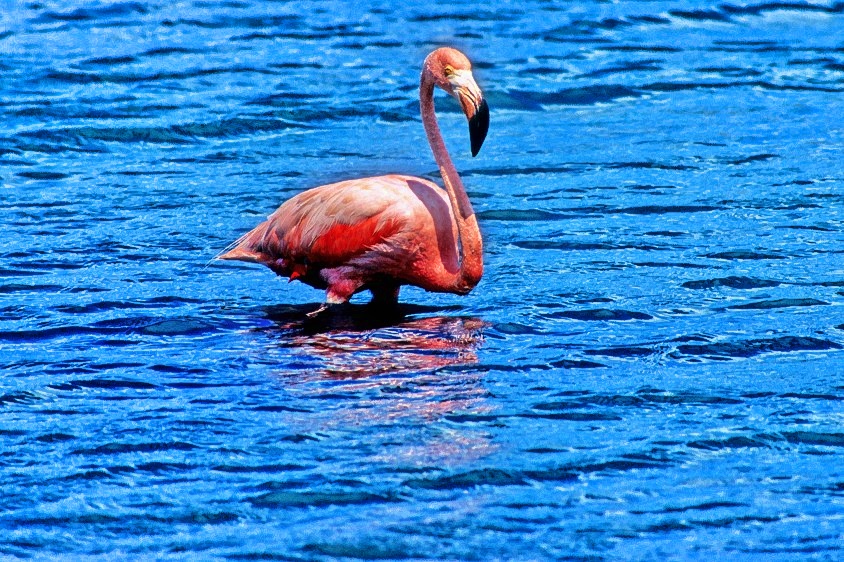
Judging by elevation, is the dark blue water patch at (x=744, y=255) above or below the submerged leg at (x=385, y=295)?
above

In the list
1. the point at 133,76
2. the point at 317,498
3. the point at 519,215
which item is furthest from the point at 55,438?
the point at 133,76

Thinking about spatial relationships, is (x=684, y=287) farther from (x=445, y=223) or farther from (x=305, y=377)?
(x=305, y=377)

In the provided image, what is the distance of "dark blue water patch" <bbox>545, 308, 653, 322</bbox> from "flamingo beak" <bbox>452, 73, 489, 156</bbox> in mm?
1110

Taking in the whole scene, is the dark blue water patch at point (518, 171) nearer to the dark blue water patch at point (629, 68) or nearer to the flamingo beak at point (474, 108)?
the dark blue water patch at point (629, 68)

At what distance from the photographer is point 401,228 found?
26.1 feet

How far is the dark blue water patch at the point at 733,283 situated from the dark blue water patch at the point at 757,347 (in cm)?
107

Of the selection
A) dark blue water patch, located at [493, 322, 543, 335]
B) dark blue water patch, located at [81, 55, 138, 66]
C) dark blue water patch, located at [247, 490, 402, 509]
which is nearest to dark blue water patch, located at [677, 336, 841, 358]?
dark blue water patch, located at [493, 322, 543, 335]

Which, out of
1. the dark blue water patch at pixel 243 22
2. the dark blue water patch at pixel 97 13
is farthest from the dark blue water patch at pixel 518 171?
the dark blue water patch at pixel 97 13

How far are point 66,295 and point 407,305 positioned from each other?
2077mm

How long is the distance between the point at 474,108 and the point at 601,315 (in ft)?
4.64

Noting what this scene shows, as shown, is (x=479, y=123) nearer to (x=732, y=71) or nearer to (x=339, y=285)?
(x=339, y=285)

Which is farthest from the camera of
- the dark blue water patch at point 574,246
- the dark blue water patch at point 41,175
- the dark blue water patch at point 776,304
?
the dark blue water patch at point 41,175

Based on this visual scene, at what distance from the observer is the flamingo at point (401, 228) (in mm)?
7969

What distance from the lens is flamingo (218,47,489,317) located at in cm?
797
